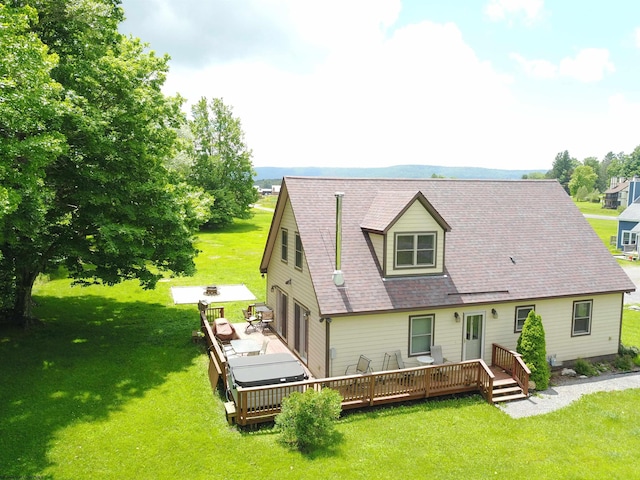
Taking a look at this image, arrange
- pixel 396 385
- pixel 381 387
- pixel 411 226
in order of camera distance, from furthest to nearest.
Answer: pixel 411 226
pixel 396 385
pixel 381 387

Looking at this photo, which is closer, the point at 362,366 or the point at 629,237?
the point at 362,366

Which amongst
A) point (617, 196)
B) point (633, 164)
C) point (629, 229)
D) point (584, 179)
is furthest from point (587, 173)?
point (629, 229)

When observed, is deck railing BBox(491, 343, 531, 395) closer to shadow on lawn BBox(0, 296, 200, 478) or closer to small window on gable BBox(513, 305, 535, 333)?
small window on gable BBox(513, 305, 535, 333)

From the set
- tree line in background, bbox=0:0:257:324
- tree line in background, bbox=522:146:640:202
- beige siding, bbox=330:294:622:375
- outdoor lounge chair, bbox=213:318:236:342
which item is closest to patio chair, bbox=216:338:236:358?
outdoor lounge chair, bbox=213:318:236:342

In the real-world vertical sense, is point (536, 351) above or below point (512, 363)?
above

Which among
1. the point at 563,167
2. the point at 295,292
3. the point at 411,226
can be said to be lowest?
the point at 295,292

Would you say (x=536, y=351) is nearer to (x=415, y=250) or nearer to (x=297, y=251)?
(x=415, y=250)

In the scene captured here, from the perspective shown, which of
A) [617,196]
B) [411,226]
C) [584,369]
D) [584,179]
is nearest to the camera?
[411,226]
